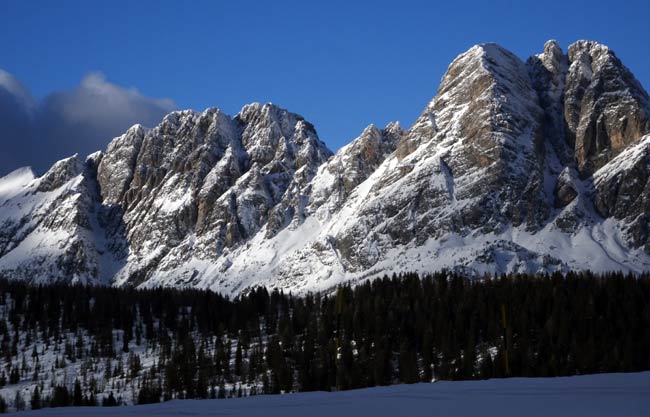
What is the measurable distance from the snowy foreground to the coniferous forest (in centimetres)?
6686

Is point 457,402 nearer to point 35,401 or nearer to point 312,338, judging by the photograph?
point 35,401

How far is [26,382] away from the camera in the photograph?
13762cm

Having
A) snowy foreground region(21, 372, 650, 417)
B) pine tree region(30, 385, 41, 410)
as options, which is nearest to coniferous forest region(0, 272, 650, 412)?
pine tree region(30, 385, 41, 410)

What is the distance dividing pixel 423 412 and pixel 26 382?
11988 cm

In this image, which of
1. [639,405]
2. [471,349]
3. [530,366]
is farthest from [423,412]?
[471,349]

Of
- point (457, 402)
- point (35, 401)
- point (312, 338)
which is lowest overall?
point (457, 402)

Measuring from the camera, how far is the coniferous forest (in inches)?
4375

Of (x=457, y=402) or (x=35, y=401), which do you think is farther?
(x=35, y=401)

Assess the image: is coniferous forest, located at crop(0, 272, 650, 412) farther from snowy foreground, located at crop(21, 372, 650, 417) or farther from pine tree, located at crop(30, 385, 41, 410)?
snowy foreground, located at crop(21, 372, 650, 417)

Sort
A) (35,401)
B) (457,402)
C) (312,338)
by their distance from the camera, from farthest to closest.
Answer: (312,338)
(35,401)
(457,402)

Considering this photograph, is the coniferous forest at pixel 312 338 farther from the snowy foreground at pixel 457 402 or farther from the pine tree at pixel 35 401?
the snowy foreground at pixel 457 402

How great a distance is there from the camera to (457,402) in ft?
109

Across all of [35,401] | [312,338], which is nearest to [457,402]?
[35,401]

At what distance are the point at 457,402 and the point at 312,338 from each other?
103575 mm
